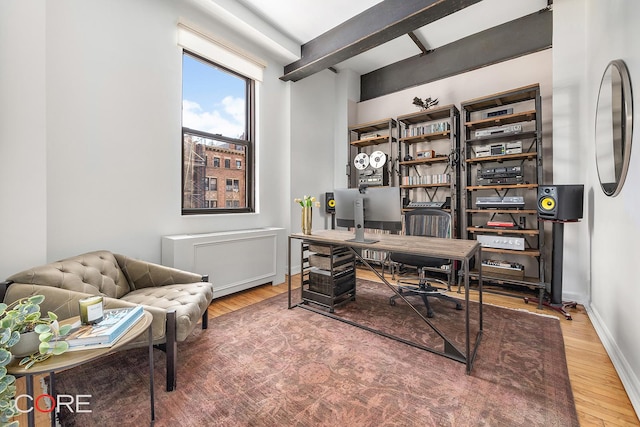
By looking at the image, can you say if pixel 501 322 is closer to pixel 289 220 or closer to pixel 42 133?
pixel 289 220

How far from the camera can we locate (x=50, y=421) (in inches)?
46.4

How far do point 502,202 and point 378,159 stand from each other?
182 centimetres

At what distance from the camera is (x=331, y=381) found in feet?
5.39

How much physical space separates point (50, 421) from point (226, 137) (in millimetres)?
2894

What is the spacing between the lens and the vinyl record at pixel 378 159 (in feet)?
13.9

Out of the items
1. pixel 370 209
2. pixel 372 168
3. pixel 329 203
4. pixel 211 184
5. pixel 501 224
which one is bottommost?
pixel 501 224

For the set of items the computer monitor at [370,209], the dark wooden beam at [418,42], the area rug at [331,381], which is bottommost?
the area rug at [331,381]

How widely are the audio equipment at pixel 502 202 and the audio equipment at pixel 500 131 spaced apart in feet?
2.52

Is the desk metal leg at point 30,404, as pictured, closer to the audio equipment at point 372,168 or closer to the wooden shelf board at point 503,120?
the audio equipment at point 372,168

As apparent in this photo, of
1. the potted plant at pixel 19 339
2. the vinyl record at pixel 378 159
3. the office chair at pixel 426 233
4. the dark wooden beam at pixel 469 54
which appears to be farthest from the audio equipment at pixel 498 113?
the potted plant at pixel 19 339


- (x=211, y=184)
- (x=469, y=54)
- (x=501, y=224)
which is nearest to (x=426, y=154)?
(x=501, y=224)

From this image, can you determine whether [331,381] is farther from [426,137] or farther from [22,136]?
[426,137]

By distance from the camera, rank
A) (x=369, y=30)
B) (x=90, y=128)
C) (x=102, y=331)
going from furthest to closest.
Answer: (x=369, y=30) → (x=90, y=128) → (x=102, y=331)

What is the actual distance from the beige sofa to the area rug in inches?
9.1
